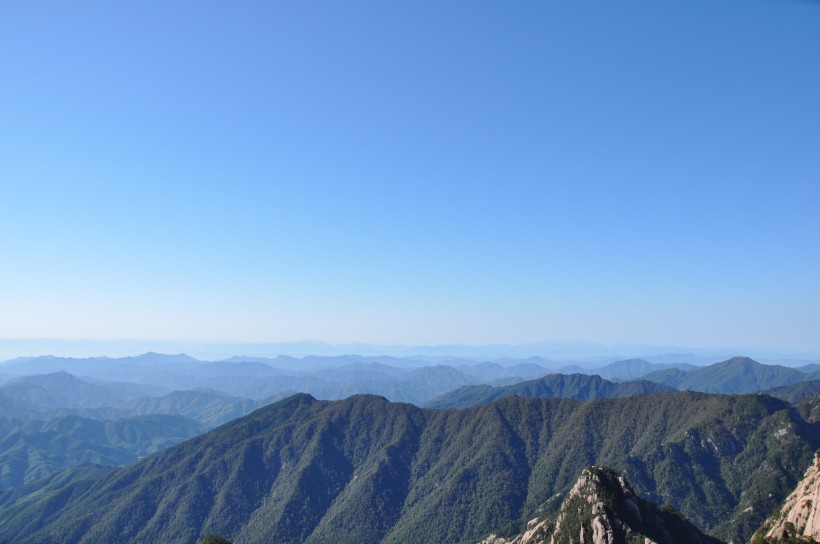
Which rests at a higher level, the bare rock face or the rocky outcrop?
the bare rock face

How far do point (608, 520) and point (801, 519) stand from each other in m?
28.6

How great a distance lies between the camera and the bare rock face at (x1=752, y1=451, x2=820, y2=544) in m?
72.8

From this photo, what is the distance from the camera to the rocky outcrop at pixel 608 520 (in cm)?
9000

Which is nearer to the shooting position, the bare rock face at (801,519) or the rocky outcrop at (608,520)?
the bare rock face at (801,519)

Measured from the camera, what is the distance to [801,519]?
76062 mm

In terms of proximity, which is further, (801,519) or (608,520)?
(608,520)

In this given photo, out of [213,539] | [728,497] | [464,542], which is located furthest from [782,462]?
[213,539]

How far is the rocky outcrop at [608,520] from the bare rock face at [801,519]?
1524 cm

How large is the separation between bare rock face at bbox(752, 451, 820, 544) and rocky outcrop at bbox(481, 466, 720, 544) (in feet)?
50.0

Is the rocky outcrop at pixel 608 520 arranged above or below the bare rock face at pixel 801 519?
below

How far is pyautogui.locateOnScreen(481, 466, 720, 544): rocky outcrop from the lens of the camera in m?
90.0

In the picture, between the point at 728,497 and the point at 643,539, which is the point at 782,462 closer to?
the point at 728,497

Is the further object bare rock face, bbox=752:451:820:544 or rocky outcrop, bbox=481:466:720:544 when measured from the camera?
rocky outcrop, bbox=481:466:720:544

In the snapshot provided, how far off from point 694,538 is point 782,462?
414 feet
